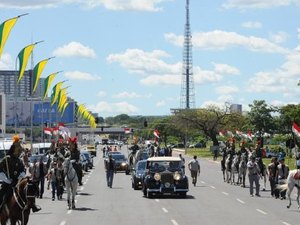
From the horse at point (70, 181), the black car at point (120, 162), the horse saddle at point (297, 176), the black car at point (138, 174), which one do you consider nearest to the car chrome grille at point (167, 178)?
the horse at point (70, 181)

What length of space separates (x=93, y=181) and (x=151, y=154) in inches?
557

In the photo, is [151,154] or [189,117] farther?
[189,117]

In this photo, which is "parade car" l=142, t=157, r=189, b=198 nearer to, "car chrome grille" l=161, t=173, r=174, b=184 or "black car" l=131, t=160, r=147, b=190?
"car chrome grille" l=161, t=173, r=174, b=184

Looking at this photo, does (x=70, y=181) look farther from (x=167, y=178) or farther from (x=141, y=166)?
(x=141, y=166)

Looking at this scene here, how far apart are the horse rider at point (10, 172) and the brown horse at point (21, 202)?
0.17 metres

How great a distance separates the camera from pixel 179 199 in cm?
3303

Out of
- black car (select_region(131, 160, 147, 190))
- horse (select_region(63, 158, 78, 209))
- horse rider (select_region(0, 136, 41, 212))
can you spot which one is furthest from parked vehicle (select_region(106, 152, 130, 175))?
horse rider (select_region(0, 136, 41, 212))

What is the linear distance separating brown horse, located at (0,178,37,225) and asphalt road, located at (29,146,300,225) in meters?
6.41

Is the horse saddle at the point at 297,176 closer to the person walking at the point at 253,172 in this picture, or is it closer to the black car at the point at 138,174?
the person walking at the point at 253,172

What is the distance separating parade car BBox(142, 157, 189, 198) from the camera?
32.9 m

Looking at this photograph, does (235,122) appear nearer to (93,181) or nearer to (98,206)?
(93,181)

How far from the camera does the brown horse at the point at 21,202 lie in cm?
1641

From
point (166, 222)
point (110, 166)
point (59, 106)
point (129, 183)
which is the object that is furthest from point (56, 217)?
point (59, 106)

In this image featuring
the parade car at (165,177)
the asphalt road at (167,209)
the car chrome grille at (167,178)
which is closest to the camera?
the asphalt road at (167,209)
